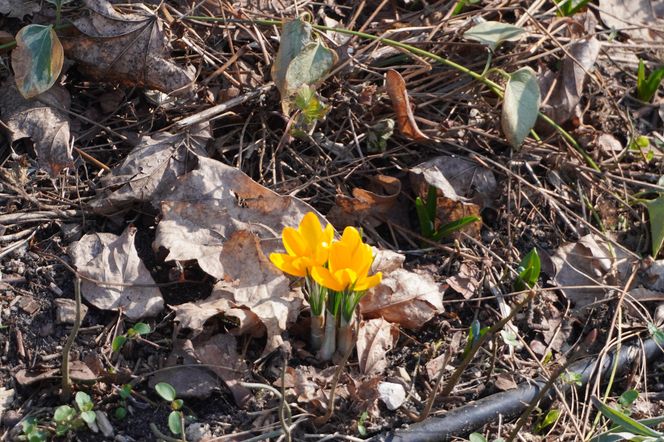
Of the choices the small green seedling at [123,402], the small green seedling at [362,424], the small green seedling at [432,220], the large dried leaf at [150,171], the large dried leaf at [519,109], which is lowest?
the small green seedling at [362,424]

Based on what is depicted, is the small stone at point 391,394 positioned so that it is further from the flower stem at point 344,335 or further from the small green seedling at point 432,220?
the small green seedling at point 432,220

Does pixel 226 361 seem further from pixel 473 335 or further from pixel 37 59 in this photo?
pixel 37 59

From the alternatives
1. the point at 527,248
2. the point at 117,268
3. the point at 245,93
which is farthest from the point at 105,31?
the point at 527,248

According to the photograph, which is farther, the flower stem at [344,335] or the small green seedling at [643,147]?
the small green seedling at [643,147]

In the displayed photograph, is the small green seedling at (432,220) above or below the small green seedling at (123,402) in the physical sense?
above

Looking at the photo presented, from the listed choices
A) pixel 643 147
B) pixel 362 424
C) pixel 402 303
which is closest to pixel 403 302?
pixel 402 303

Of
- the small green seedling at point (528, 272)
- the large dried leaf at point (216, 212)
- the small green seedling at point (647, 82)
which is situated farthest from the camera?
the small green seedling at point (647, 82)

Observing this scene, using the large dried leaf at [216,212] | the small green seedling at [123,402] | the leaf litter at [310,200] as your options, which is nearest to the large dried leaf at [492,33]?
the leaf litter at [310,200]
